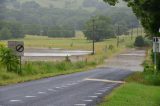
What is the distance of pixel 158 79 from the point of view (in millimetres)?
34125

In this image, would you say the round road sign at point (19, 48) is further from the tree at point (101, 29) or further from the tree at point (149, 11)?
the tree at point (101, 29)

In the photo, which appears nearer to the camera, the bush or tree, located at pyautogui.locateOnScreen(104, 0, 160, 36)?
the bush

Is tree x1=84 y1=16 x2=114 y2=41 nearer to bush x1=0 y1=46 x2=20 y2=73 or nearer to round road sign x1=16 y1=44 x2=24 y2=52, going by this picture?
bush x1=0 y1=46 x2=20 y2=73

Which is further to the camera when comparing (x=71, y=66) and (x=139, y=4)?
(x=71, y=66)

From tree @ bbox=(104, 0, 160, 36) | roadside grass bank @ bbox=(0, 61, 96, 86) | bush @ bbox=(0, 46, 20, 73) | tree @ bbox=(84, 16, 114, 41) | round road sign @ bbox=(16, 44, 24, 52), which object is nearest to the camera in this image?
roadside grass bank @ bbox=(0, 61, 96, 86)

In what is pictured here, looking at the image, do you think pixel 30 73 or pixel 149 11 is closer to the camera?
pixel 149 11

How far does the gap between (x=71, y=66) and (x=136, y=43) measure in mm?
86862

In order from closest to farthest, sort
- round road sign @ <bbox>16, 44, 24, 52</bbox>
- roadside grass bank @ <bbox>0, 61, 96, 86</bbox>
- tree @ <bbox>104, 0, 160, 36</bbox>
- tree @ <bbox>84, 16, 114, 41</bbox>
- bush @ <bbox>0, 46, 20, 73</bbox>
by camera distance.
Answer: roadside grass bank @ <bbox>0, 61, 96, 86</bbox> < round road sign @ <bbox>16, 44, 24, 52</bbox> < bush @ <bbox>0, 46, 20, 73</bbox> < tree @ <bbox>104, 0, 160, 36</bbox> < tree @ <bbox>84, 16, 114, 41</bbox>

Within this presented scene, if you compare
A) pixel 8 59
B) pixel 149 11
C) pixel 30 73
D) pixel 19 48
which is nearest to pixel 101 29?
pixel 30 73

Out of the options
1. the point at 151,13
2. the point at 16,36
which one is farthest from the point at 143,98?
the point at 16,36

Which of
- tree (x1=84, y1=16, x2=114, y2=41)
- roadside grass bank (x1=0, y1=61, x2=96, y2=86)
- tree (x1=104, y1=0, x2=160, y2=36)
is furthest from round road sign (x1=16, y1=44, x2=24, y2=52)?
tree (x1=84, y1=16, x2=114, y2=41)

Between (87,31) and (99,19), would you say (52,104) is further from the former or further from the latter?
(99,19)

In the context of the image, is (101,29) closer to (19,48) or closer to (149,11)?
(149,11)

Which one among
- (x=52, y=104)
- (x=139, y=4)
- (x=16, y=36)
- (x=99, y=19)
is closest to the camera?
(x=52, y=104)
